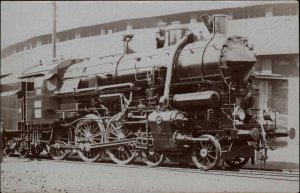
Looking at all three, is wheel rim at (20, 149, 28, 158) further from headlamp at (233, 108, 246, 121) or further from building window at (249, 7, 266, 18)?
building window at (249, 7, 266, 18)

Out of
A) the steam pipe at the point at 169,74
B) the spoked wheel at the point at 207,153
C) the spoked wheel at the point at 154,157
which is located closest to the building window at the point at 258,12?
the steam pipe at the point at 169,74

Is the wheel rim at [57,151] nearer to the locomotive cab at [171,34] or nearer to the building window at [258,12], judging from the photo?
the locomotive cab at [171,34]

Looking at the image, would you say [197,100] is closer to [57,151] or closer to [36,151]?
[57,151]

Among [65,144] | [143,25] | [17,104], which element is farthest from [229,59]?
[143,25]

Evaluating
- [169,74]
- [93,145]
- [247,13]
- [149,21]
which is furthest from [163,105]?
[149,21]

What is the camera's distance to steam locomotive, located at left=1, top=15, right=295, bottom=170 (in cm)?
1017

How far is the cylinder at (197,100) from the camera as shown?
32.1 ft

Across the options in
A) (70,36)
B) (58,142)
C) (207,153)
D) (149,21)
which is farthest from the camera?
(70,36)

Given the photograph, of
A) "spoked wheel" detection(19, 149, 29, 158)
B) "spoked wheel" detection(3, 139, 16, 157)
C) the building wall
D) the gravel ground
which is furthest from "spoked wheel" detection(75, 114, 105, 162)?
the building wall

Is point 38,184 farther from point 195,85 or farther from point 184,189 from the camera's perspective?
point 195,85

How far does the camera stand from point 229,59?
10141mm

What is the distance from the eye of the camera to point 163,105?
10.5 metres

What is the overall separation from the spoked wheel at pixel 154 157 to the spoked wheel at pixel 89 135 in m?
1.56

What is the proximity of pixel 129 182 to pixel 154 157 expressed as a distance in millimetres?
2913
